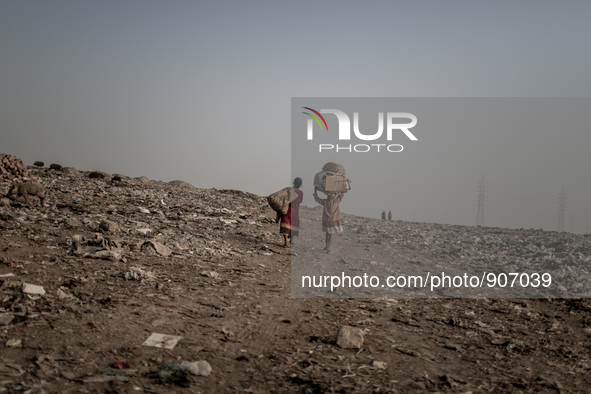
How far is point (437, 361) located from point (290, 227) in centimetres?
512

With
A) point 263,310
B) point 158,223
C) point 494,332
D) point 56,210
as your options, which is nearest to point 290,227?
point 158,223

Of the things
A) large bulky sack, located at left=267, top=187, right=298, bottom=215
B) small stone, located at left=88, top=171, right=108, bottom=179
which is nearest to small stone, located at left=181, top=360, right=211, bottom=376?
large bulky sack, located at left=267, top=187, right=298, bottom=215

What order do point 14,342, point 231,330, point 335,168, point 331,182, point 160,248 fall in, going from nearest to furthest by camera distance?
point 14,342, point 231,330, point 160,248, point 335,168, point 331,182

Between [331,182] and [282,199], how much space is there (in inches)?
45.7

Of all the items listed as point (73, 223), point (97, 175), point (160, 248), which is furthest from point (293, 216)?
point (97, 175)

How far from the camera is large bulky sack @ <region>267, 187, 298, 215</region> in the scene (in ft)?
26.2

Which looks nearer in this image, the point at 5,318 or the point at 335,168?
the point at 5,318

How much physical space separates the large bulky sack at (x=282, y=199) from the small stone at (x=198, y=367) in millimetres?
5180

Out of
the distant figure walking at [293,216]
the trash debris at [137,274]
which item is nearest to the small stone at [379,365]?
the trash debris at [137,274]

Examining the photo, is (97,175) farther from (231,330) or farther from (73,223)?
(231,330)

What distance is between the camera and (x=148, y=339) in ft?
10.9

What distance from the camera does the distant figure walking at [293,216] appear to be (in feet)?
26.4

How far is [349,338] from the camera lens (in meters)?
3.52

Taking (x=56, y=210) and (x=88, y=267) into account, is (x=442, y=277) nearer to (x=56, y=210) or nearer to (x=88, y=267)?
(x=88, y=267)
